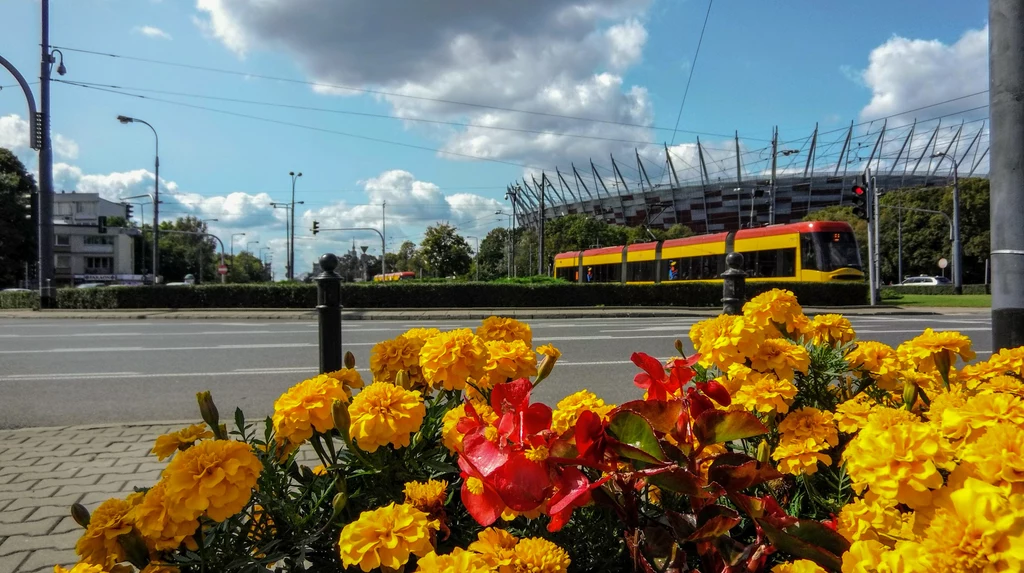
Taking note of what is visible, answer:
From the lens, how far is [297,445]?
→ 1411 millimetres

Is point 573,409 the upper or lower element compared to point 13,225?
lower

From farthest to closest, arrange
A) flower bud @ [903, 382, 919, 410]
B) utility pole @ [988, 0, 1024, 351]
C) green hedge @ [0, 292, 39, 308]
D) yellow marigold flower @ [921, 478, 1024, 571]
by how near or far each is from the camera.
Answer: green hedge @ [0, 292, 39, 308]
utility pole @ [988, 0, 1024, 351]
flower bud @ [903, 382, 919, 410]
yellow marigold flower @ [921, 478, 1024, 571]

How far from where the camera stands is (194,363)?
843 cm

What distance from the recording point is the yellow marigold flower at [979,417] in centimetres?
94

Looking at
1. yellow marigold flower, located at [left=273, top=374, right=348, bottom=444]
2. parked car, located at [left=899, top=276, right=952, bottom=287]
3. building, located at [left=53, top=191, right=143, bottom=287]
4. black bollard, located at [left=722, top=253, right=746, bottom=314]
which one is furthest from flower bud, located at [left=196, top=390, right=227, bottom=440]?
building, located at [left=53, top=191, right=143, bottom=287]

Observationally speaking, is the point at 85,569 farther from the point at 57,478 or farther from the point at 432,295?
the point at 432,295

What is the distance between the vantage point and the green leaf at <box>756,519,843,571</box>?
887mm

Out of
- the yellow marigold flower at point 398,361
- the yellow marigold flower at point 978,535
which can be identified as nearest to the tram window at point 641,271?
the yellow marigold flower at point 398,361

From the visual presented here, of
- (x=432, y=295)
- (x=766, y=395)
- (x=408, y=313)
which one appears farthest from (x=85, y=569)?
(x=432, y=295)

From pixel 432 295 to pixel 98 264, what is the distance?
73692 mm

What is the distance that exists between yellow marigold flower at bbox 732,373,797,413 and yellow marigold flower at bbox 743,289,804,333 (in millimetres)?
248

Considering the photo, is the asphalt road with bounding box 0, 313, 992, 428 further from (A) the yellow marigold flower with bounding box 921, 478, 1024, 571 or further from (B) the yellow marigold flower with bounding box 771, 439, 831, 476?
(A) the yellow marigold flower with bounding box 921, 478, 1024, 571

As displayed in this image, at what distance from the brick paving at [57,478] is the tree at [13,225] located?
4220 cm

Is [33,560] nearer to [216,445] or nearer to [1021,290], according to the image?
[216,445]
